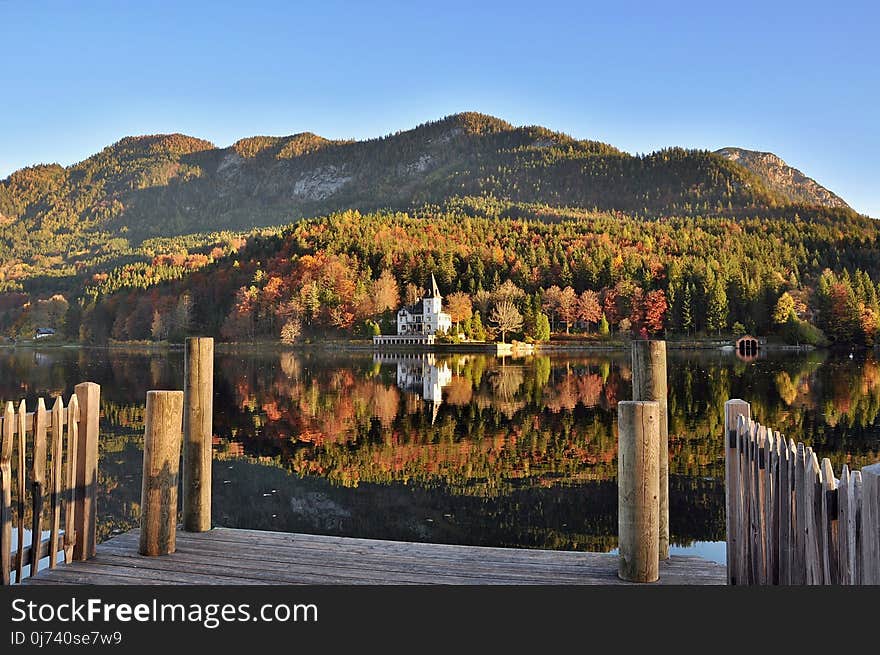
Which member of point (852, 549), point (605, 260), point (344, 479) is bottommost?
point (344, 479)

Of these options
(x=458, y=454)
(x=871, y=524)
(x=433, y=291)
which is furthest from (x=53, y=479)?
(x=433, y=291)

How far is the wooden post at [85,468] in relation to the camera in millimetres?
5727

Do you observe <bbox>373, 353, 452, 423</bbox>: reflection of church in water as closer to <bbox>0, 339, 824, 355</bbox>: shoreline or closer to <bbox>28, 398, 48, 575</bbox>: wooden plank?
<bbox>28, 398, 48, 575</bbox>: wooden plank

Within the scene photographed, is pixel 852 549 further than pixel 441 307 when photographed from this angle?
No

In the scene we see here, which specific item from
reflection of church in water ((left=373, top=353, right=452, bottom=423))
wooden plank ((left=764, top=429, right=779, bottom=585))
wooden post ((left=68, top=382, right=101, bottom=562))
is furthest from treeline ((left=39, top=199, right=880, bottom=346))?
wooden plank ((left=764, top=429, right=779, bottom=585))

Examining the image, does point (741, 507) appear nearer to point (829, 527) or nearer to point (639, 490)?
point (639, 490)

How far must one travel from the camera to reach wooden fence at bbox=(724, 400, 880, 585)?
11.2 feet

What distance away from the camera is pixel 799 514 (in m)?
4.03

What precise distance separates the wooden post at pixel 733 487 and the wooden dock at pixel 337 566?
531 millimetres

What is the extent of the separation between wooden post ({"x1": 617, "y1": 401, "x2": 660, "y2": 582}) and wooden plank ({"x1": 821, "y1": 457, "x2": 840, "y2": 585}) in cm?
156
